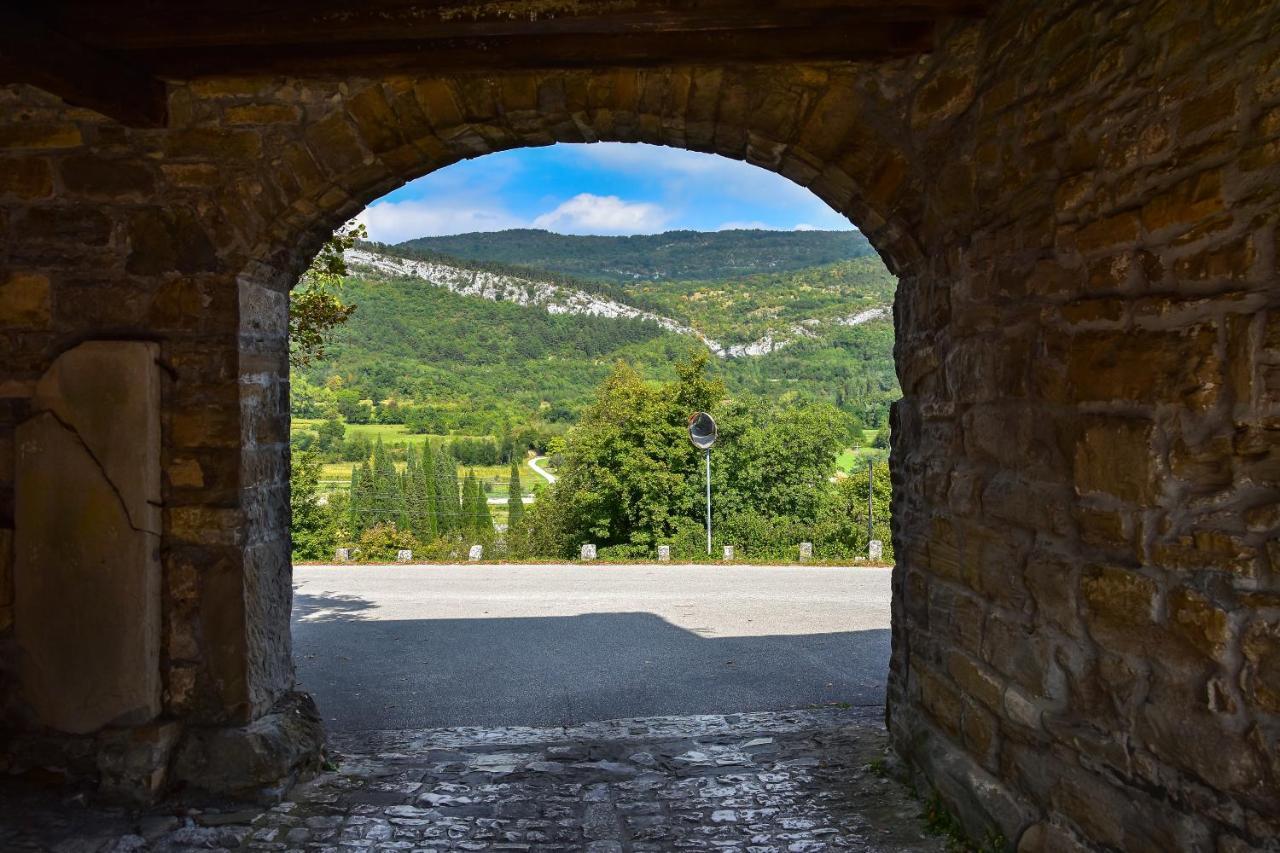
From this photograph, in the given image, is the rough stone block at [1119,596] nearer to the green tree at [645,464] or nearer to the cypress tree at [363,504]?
the green tree at [645,464]

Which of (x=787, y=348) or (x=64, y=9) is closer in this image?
(x=64, y=9)

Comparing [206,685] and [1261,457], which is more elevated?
[1261,457]

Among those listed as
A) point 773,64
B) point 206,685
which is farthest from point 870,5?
point 206,685

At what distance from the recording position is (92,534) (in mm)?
3182

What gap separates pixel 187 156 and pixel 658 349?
48.1 meters

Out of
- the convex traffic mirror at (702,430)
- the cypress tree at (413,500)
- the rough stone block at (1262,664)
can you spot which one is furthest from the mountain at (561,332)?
the rough stone block at (1262,664)

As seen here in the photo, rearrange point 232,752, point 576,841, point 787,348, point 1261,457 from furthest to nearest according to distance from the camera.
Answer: point 787,348, point 232,752, point 576,841, point 1261,457

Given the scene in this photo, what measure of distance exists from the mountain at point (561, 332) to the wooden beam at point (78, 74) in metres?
39.8

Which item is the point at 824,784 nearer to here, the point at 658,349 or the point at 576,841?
the point at 576,841

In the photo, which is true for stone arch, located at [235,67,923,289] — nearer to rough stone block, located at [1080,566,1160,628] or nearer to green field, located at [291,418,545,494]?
rough stone block, located at [1080,566,1160,628]

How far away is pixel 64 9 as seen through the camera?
2.69 m

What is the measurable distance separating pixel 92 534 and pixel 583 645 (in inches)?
152

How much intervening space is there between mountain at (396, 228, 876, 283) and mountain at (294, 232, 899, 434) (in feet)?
7.25

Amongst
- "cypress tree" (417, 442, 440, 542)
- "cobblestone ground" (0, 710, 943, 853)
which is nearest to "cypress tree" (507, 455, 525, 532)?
"cypress tree" (417, 442, 440, 542)
